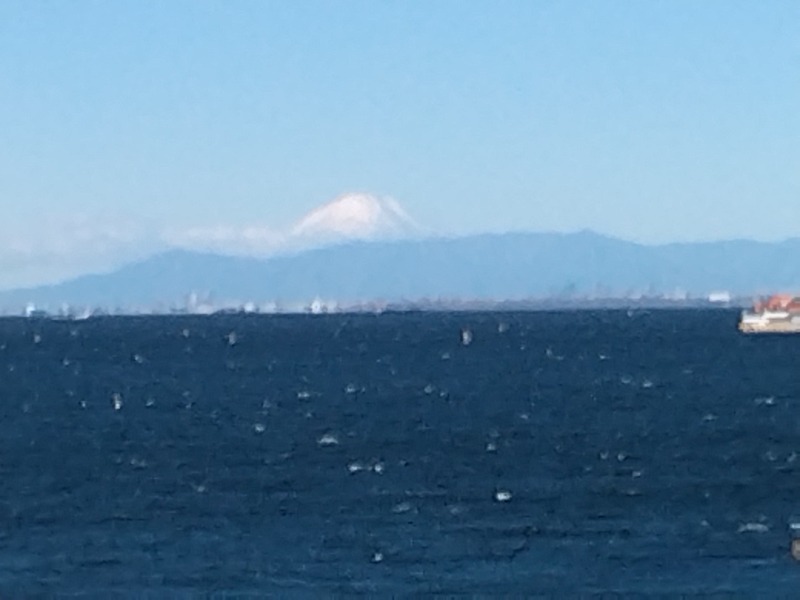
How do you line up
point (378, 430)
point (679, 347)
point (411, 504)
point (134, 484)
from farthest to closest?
point (679, 347)
point (378, 430)
point (134, 484)
point (411, 504)

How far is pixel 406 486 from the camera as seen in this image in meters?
68.8

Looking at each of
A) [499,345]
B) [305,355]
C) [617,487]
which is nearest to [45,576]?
[617,487]

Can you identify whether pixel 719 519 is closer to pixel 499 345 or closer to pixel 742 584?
pixel 742 584

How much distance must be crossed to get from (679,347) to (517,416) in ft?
271

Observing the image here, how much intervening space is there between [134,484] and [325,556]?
66.1 feet

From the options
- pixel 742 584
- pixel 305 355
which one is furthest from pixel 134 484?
pixel 305 355

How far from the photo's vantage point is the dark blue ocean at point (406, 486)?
164 ft

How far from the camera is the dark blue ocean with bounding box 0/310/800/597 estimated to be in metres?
49.8

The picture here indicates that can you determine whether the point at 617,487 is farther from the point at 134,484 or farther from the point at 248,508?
the point at 134,484

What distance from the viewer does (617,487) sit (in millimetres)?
67625

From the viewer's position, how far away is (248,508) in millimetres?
63250

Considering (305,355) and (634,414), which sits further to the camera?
(305,355)

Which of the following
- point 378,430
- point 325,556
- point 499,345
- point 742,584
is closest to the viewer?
point 742,584

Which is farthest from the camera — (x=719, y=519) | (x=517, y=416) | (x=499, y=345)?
(x=499, y=345)
